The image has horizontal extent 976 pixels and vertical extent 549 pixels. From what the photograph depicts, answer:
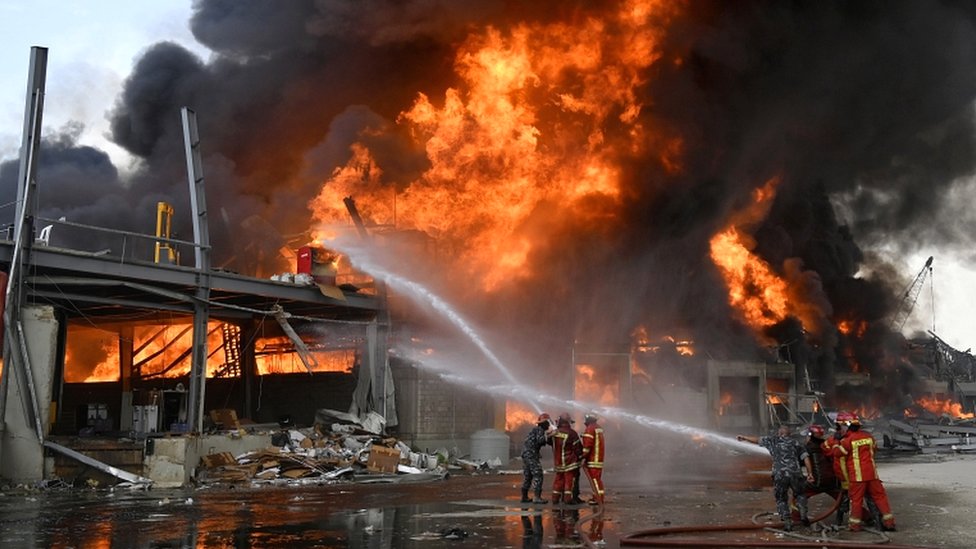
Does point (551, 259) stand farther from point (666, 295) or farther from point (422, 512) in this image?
point (422, 512)

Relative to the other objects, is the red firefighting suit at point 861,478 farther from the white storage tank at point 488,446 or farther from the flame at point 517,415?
the flame at point 517,415

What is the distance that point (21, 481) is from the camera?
1747cm

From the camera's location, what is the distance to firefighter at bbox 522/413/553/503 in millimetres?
14828

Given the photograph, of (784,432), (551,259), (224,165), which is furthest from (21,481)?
(224,165)

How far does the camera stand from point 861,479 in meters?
11.1

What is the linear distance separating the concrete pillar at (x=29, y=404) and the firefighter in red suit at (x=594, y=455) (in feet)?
36.4

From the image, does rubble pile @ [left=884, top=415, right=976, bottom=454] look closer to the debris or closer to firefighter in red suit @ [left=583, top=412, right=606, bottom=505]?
the debris

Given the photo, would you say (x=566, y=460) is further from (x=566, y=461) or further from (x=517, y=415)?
(x=517, y=415)

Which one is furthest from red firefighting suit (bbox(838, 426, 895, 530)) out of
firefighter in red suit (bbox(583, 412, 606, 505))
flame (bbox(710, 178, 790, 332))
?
flame (bbox(710, 178, 790, 332))

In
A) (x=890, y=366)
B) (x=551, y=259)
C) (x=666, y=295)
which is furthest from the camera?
(x=890, y=366)

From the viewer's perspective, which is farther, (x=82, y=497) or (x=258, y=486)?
(x=258, y=486)

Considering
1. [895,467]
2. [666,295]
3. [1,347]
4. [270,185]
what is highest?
[270,185]

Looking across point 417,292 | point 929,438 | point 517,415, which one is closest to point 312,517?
point 417,292

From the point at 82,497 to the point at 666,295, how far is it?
27413 mm
